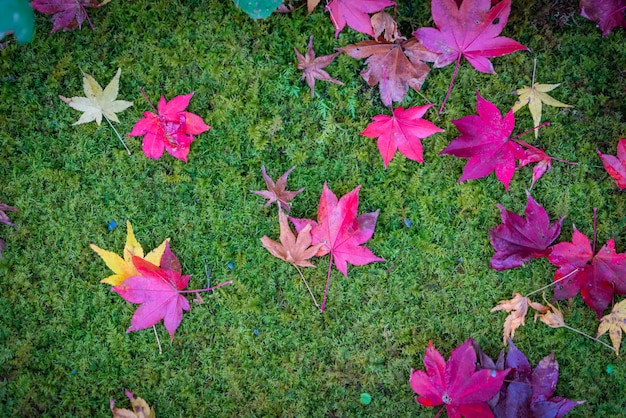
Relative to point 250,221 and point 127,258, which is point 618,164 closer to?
point 250,221

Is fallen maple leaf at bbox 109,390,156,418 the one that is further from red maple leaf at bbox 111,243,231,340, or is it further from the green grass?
red maple leaf at bbox 111,243,231,340

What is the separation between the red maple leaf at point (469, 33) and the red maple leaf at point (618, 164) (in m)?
0.66

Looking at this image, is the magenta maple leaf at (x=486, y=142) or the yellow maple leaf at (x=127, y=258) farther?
the yellow maple leaf at (x=127, y=258)

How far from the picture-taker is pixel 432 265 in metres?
2.13

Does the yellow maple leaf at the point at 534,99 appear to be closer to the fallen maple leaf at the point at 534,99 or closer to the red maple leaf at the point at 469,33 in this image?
the fallen maple leaf at the point at 534,99

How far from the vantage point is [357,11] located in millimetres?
1922

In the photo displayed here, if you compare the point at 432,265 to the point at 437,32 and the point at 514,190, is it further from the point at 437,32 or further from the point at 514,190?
the point at 437,32

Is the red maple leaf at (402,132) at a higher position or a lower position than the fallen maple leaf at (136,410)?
higher

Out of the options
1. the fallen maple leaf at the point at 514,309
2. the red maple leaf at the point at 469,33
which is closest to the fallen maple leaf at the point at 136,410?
the fallen maple leaf at the point at 514,309

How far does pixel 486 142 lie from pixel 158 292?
1.54 meters

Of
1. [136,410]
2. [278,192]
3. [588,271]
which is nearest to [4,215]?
[136,410]

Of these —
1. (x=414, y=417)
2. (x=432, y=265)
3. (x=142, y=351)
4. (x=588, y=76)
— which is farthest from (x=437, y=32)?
(x=142, y=351)

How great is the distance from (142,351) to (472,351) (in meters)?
1.47

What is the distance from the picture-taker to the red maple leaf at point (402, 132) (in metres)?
2.00
